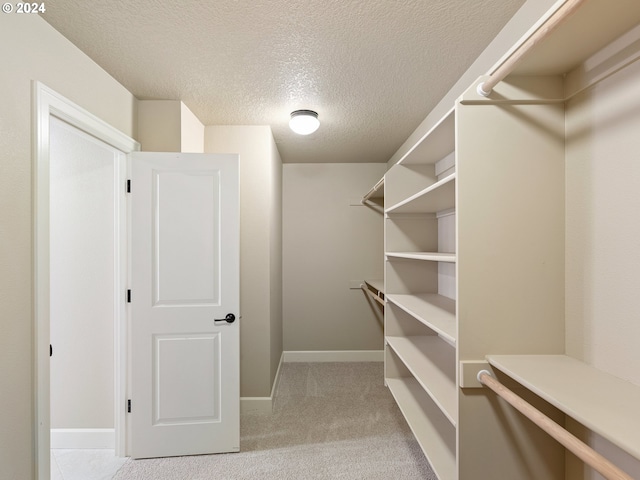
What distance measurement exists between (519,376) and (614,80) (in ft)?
3.18

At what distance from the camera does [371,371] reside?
3.77m

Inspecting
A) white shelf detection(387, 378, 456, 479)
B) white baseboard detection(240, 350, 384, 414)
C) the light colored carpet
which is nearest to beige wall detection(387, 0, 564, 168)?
white shelf detection(387, 378, 456, 479)

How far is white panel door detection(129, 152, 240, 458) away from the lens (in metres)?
2.19

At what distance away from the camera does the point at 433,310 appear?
1.86 m

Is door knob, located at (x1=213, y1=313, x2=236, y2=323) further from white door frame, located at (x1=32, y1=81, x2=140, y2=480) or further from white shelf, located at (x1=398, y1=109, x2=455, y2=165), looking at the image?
white shelf, located at (x1=398, y1=109, x2=455, y2=165)

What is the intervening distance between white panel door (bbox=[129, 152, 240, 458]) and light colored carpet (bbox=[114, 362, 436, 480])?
14 centimetres

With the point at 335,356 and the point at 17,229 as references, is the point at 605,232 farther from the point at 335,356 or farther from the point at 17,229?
the point at 335,356

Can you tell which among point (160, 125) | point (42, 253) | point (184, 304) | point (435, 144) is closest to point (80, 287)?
point (184, 304)

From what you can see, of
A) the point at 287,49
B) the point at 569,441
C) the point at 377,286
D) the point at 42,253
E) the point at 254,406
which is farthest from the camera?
the point at 377,286

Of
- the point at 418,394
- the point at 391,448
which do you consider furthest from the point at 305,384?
the point at 418,394

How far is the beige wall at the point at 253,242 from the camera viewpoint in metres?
2.86

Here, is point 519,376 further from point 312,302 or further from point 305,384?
point 312,302

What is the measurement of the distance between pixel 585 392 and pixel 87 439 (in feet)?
9.58

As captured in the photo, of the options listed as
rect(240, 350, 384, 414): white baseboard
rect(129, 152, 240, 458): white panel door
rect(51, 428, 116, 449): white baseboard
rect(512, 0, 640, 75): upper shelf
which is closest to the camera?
rect(512, 0, 640, 75): upper shelf
